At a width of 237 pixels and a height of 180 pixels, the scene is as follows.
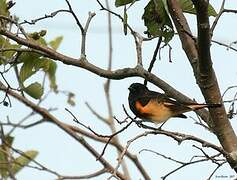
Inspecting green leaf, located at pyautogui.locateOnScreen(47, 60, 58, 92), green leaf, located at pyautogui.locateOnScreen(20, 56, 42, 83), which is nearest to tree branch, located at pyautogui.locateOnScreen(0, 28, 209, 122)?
green leaf, located at pyautogui.locateOnScreen(20, 56, 42, 83)

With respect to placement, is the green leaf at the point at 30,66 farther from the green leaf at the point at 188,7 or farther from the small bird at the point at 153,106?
the green leaf at the point at 188,7

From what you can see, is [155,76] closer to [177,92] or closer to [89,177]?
[177,92]

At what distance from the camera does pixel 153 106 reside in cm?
323

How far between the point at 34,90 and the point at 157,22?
77 centimetres

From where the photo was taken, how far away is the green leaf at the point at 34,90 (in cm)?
313

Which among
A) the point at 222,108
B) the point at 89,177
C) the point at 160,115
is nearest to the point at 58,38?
the point at 89,177

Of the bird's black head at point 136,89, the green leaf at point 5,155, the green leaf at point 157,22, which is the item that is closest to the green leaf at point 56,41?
the green leaf at point 5,155

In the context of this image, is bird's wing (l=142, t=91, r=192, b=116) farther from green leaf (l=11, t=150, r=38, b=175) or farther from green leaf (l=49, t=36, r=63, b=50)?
green leaf (l=49, t=36, r=63, b=50)

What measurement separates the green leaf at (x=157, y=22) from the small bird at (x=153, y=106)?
356 mm

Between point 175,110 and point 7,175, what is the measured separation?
142 cm

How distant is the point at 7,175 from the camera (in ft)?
13.3

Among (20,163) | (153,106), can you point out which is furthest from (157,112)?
(20,163)

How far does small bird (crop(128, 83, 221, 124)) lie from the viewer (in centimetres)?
314

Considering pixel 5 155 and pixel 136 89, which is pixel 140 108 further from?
pixel 5 155
